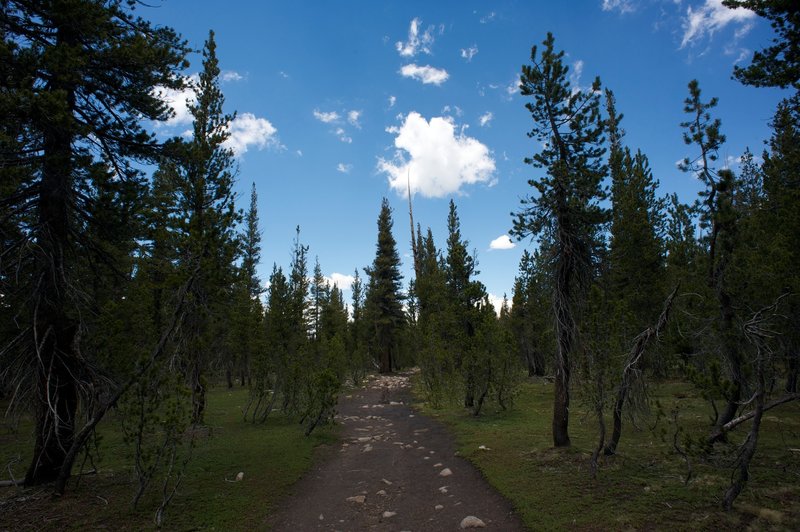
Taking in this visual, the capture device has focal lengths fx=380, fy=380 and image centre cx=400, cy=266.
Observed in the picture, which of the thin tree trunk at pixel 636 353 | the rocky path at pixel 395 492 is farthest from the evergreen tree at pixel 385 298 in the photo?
the thin tree trunk at pixel 636 353

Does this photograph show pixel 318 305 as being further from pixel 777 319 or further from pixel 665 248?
pixel 777 319

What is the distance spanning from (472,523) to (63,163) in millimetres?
9574

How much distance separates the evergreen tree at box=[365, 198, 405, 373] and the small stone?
31.6 m

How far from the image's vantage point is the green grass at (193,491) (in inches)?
235

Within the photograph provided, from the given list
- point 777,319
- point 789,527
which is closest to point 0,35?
point 789,527

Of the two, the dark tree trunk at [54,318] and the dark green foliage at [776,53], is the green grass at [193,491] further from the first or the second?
the dark green foliage at [776,53]

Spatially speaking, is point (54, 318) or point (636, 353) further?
point (636, 353)

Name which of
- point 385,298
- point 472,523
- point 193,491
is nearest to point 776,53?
point 472,523

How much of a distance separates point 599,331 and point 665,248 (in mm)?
16494

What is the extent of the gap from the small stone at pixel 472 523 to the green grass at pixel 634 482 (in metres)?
0.71

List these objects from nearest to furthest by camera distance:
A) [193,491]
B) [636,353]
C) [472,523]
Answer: [472,523] → [636,353] → [193,491]

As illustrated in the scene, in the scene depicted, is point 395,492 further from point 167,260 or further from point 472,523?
point 167,260

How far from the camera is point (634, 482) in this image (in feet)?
22.9

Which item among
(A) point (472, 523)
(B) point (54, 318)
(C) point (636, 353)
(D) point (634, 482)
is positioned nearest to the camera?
(A) point (472, 523)
